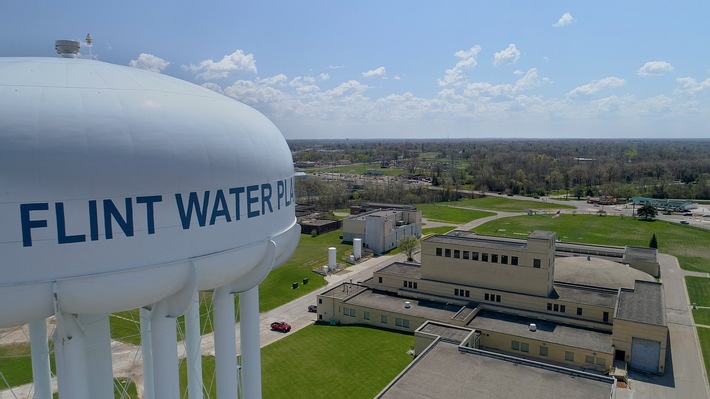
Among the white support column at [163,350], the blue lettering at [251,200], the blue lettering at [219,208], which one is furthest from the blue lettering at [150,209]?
the blue lettering at [251,200]

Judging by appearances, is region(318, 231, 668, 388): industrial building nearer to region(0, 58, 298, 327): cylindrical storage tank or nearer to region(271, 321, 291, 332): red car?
region(271, 321, 291, 332): red car

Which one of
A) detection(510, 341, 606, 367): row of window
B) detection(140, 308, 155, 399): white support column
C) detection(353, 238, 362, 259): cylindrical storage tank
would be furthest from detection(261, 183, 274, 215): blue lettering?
detection(353, 238, 362, 259): cylindrical storage tank

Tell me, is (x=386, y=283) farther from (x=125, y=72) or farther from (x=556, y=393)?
(x=125, y=72)

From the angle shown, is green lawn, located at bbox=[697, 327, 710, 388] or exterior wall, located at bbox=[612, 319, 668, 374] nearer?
exterior wall, located at bbox=[612, 319, 668, 374]

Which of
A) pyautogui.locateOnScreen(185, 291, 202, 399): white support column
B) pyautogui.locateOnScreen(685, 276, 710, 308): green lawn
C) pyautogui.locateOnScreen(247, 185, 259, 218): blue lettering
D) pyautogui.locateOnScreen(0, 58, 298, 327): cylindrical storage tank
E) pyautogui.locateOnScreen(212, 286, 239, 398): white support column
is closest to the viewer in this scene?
pyautogui.locateOnScreen(0, 58, 298, 327): cylindrical storage tank

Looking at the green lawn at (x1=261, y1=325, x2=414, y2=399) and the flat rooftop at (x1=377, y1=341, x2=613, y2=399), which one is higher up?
the flat rooftop at (x1=377, y1=341, x2=613, y2=399)

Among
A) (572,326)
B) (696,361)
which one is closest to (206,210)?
(572,326)

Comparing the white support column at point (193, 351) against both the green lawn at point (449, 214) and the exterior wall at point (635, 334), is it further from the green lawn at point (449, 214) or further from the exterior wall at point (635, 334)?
the green lawn at point (449, 214)

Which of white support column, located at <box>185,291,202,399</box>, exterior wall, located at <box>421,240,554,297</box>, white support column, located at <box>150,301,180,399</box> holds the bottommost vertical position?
exterior wall, located at <box>421,240,554,297</box>
